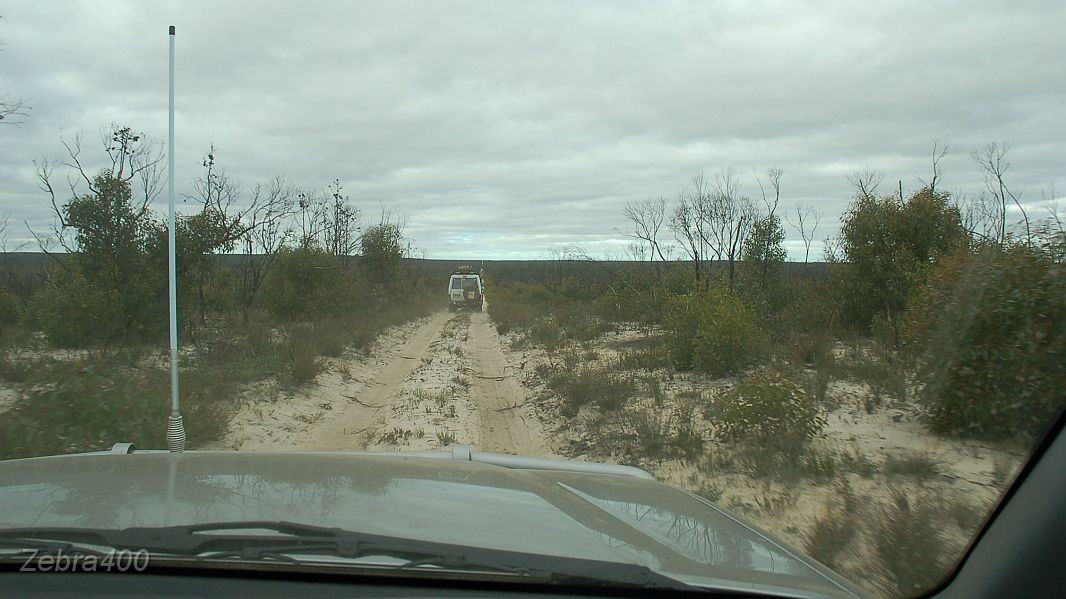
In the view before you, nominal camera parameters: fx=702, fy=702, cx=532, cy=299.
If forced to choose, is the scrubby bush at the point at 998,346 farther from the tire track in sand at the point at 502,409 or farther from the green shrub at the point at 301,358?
the green shrub at the point at 301,358

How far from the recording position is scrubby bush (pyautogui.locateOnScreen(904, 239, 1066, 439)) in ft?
19.4

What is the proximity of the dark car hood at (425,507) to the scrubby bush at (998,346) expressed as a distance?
4016mm

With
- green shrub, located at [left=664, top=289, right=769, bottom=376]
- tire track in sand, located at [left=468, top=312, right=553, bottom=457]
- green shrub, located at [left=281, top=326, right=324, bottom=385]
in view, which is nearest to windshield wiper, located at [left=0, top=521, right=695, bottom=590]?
tire track in sand, located at [left=468, top=312, right=553, bottom=457]

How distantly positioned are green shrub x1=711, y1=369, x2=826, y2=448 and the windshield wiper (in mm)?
5997

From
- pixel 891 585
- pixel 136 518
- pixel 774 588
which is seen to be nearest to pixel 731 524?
pixel 774 588

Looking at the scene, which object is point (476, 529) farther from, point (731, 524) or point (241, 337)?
point (241, 337)

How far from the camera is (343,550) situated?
2338 millimetres

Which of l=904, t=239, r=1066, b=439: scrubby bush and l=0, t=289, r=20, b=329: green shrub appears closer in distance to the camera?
l=904, t=239, r=1066, b=439: scrubby bush

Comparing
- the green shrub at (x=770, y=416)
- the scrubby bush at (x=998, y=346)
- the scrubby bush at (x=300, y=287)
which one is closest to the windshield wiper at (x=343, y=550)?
the scrubby bush at (x=998, y=346)

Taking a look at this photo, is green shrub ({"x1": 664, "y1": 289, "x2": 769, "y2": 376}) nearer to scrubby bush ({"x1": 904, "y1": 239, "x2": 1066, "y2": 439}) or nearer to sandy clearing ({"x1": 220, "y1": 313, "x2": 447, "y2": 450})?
scrubby bush ({"x1": 904, "y1": 239, "x2": 1066, "y2": 439})

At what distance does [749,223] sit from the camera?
828 inches

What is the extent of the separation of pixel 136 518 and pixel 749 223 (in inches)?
802

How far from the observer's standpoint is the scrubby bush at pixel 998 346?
5922mm

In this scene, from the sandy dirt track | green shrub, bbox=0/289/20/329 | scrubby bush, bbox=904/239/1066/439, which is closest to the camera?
scrubby bush, bbox=904/239/1066/439
